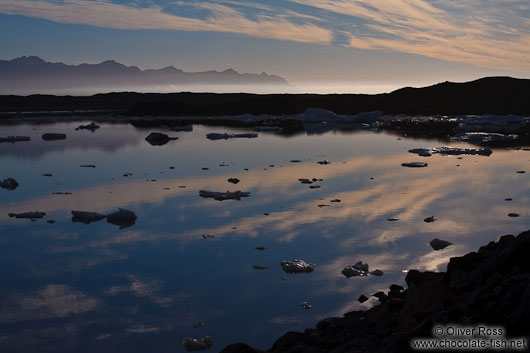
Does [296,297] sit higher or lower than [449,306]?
lower

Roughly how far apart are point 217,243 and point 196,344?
309 centimetres

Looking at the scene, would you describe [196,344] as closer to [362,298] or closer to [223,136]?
[362,298]

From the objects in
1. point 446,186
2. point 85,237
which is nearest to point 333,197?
point 446,186

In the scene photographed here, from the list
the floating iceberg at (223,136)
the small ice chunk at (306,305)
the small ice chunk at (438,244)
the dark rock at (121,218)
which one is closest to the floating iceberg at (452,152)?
the floating iceberg at (223,136)

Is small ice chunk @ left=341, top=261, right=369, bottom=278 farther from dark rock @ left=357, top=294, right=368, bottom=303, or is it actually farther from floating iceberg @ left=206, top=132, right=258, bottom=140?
floating iceberg @ left=206, top=132, right=258, bottom=140

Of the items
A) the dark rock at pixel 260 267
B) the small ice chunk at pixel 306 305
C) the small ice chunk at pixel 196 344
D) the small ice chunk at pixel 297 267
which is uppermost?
the small ice chunk at pixel 297 267

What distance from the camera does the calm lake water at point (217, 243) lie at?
16.8 feet

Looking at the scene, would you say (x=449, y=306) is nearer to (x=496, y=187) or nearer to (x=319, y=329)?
(x=319, y=329)

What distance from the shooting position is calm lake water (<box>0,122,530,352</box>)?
16.8 feet

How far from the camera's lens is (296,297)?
18.6 feet

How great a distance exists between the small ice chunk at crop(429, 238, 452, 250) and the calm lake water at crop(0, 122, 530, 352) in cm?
8

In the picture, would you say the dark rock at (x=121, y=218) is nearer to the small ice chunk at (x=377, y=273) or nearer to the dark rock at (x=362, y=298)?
the small ice chunk at (x=377, y=273)

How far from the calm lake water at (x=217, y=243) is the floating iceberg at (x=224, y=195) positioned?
0.15m

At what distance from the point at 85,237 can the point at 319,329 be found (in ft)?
15.3
